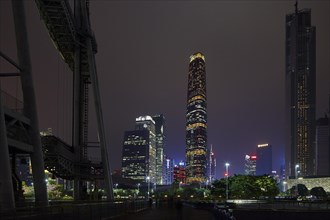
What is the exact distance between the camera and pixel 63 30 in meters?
62.4

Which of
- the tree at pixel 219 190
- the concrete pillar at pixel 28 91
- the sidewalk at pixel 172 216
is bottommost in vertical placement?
the tree at pixel 219 190

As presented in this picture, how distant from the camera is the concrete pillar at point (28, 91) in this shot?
34719 millimetres

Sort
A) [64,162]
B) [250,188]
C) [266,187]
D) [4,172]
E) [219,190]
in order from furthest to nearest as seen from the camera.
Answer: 1. [219,190]
2. [266,187]
3. [250,188]
4. [64,162]
5. [4,172]

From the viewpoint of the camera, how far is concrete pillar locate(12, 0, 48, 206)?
34719 millimetres

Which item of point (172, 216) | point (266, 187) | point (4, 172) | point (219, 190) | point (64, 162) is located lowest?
point (219, 190)

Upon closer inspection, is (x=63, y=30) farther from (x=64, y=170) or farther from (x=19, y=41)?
(x=19, y=41)

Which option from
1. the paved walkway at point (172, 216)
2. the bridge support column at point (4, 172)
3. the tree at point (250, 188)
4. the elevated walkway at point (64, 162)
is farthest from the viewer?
the tree at point (250, 188)

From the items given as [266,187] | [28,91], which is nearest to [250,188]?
[266,187]

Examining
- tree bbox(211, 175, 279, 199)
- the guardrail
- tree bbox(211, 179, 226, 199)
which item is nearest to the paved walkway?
the guardrail

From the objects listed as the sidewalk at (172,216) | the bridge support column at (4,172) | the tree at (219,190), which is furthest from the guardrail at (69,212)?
the tree at (219,190)

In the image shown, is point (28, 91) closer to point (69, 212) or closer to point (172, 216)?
point (172, 216)

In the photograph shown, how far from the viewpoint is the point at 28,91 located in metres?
35.2

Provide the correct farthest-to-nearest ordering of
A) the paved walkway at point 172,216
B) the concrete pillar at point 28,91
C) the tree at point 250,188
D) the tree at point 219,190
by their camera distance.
→ the tree at point 219,190, the tree at point 250,188, the concrete pillar at point 28,91, the paved walkway at point 172,216

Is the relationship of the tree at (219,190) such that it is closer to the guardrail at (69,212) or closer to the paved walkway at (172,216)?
the paved walkway at (172,216)
